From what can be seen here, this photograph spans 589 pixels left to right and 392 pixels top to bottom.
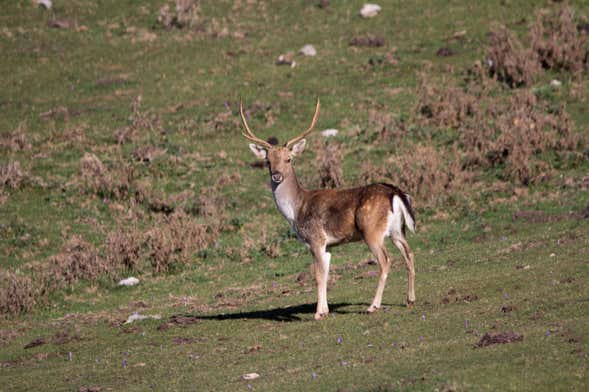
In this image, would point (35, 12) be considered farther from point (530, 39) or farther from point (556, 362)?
point (556, 362)

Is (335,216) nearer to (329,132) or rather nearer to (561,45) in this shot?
(329,132)

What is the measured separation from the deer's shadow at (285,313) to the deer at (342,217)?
0.80 m

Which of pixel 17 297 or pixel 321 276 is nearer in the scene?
pixel 321 276

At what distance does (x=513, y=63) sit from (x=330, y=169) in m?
9.48

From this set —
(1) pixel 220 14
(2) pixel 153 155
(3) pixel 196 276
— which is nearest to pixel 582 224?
(3) pixel 196 276

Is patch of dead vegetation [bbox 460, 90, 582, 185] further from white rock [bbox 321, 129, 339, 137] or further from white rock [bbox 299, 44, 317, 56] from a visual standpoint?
white rock [bbox 299, 44, 317, 56]

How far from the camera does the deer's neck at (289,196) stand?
56.2 feet

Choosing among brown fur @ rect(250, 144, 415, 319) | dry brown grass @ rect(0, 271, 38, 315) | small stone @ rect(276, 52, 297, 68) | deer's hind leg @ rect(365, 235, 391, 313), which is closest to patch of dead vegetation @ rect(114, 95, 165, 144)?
small stone @ rect(276, 52, 297, 68)

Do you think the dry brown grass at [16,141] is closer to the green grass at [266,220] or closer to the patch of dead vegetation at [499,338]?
the green grass at [266,220]

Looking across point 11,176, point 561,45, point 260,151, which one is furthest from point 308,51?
point 260,151

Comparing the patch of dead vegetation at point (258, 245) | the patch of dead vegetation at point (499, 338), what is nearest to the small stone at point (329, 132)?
the patch of dead vegetation at point (258, 245)

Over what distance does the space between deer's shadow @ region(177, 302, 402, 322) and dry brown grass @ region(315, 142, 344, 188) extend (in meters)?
9.82

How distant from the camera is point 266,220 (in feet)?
85.8

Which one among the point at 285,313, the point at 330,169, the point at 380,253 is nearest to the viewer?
the point at 380,253
